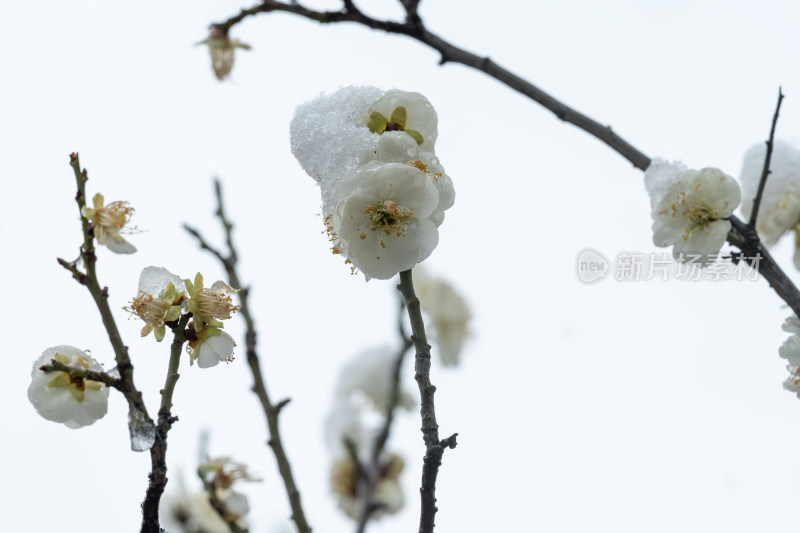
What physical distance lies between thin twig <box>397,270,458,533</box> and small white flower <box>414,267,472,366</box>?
8.42 ft

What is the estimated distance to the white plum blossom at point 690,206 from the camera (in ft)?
5.36

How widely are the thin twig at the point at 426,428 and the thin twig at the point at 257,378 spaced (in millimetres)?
546

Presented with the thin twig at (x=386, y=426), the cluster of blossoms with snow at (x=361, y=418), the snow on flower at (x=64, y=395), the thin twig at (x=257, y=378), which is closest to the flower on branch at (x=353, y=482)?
the cluster of blossoms with snow at (x=361, y=418)

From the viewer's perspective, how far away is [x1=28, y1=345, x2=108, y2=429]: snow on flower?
3.49 feet

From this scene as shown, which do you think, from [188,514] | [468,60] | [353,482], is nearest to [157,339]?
[468,60]

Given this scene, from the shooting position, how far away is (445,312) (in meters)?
3.62

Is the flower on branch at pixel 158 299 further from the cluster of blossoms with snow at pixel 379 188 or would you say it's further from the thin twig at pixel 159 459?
the cluster of blossoms with snow at pixel 379 188

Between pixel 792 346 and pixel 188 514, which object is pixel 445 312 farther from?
pixel 792 346

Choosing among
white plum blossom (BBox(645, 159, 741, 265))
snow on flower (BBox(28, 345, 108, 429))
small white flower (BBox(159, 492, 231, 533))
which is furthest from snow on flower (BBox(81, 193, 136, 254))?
small white flower (BBox(159, 492, 231, 533))

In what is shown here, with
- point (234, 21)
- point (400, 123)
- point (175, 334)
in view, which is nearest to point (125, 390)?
point (175, 334)

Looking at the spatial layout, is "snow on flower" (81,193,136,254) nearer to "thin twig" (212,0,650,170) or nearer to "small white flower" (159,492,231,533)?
"thin twig" (212,0,650,170)

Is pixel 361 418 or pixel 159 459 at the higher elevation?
pixel 361 418

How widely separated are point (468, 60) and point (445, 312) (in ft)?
6.87

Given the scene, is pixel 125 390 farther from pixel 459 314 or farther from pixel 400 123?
pixel 459 314
